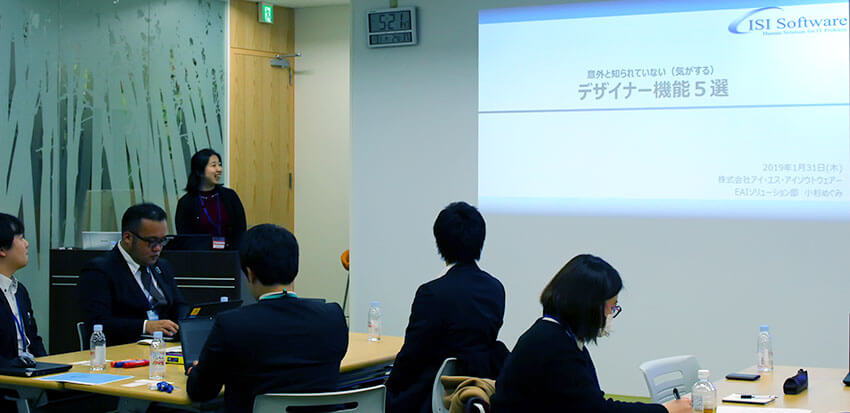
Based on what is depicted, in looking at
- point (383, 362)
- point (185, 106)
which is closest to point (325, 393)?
point (383, 362)

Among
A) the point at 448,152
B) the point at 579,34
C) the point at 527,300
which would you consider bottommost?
the point at 527,300

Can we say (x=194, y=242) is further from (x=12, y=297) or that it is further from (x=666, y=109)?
(x=666, y=109)

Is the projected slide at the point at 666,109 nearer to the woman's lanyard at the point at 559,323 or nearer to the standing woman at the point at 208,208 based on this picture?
the standing woman at the point at 208,208

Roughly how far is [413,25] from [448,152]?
963 mm

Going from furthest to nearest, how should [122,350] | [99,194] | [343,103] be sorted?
[343,103] < [99,194] < [122,350]

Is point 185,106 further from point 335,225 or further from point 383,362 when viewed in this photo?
point 383,362

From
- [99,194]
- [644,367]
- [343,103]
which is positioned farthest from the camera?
[343,103]

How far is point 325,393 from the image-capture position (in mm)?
3070

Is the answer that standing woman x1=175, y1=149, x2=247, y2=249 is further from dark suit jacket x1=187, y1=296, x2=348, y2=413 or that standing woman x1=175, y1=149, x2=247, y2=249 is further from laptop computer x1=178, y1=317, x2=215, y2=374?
dark suit jacket x1=187, y1=296, x2=348, y2=413

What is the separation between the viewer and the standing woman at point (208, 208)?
726 cm

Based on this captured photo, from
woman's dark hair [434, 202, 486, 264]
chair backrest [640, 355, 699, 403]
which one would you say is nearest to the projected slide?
chair backrest [640, 355, 699, 403]

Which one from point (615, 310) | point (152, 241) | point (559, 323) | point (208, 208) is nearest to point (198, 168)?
point (208, 208)

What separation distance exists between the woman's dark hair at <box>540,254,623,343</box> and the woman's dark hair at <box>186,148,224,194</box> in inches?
190

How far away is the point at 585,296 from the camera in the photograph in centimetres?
286
